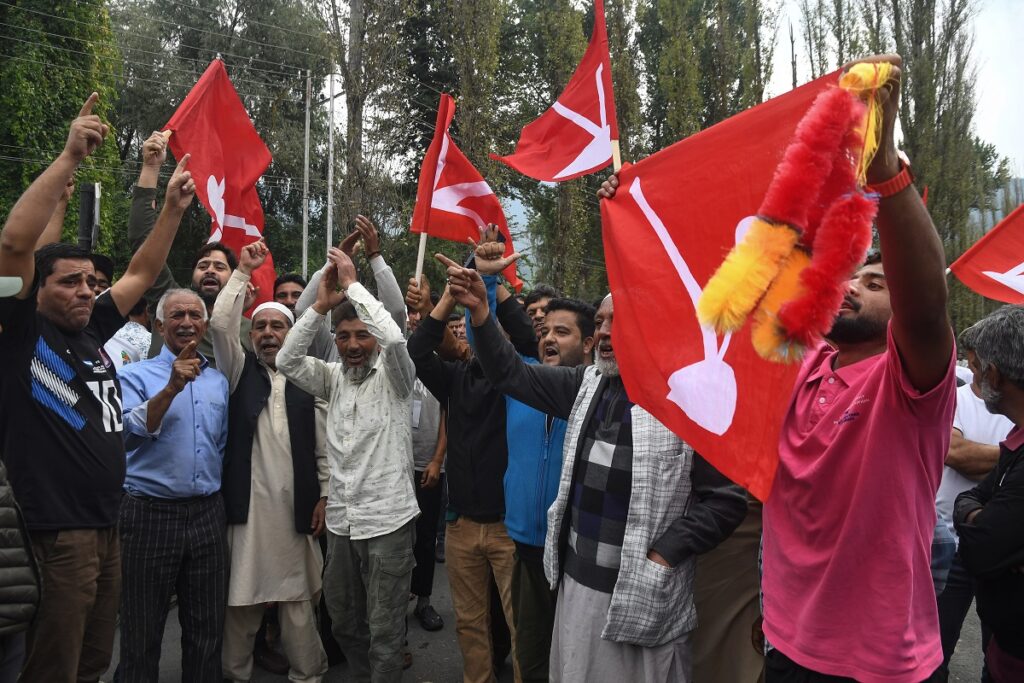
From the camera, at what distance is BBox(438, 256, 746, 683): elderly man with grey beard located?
9.04 ft

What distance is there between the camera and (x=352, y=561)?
158 inches

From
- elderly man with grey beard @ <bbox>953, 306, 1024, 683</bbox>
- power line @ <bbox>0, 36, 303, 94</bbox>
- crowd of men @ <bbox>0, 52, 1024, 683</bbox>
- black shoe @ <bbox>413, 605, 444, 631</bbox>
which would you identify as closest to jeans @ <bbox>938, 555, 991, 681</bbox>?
crowd of men @ <bbox>0, 52, 1024, 683</bbox>

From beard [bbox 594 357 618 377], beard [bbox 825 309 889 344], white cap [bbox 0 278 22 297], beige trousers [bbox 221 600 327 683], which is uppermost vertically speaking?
white cap [bbox 0 278 22 297]

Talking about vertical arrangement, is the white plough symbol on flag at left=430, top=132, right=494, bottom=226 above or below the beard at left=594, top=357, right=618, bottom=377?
above

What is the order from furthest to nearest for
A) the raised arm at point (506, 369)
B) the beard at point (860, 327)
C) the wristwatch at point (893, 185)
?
1. the raised arm at point (506, 369)
2. the beard at point (860, 327)
3. the wristwatch at point (893, 185)

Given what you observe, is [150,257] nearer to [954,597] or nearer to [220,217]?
[220,217]

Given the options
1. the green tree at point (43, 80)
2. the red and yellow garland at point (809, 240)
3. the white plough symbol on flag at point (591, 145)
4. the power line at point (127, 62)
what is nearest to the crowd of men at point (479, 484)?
the red and yellow garland at point (809, 240)

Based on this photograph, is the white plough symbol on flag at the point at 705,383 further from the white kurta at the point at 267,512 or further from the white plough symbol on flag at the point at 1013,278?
the white kurta at the point at 267,512

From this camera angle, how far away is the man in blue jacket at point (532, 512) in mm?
3598

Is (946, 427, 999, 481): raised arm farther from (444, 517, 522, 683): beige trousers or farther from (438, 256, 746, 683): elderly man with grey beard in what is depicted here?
(444, 517, 522, 683): beige trousers

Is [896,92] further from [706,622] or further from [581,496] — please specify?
[706,622]

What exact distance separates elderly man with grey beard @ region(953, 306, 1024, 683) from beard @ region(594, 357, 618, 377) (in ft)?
4.32

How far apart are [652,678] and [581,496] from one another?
0.71 metres

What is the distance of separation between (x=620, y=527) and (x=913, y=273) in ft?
5.15
